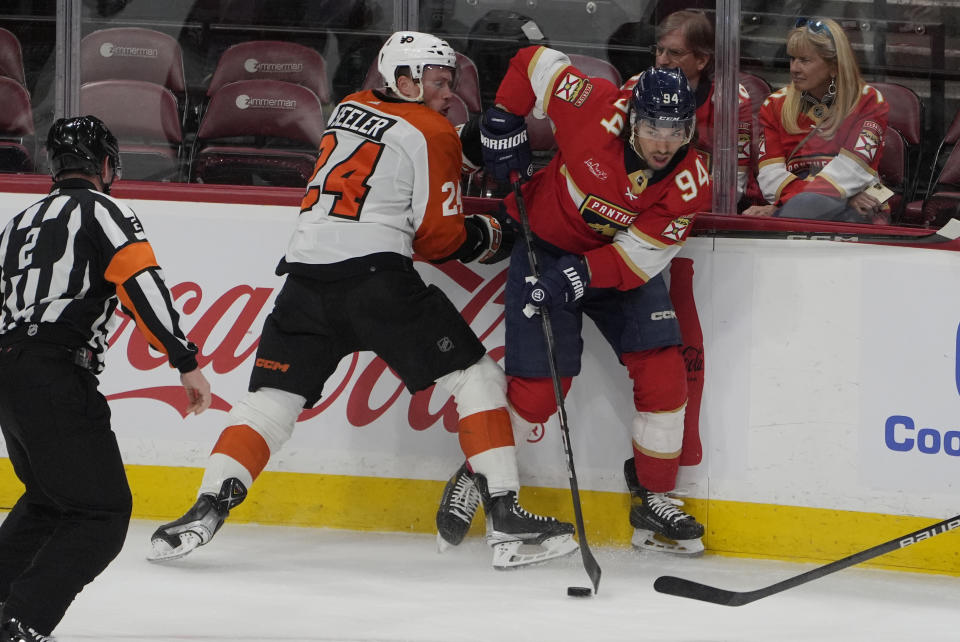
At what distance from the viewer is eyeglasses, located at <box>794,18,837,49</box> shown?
11.0ft

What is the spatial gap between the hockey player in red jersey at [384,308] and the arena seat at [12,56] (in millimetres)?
1173

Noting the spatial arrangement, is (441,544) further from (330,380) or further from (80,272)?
(80,272)

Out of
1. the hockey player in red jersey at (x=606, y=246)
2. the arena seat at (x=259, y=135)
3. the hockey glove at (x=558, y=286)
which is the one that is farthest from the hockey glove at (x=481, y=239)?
the arena seat at (x=259, y=135)

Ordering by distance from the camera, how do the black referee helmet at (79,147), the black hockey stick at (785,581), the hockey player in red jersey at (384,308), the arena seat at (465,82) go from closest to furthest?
1. the black referee helmet at (79,147)
2. the black hockey stick at (785,581)
3. the hockey player in red jersey at (384,308)
4. the arena seat at (465,82)

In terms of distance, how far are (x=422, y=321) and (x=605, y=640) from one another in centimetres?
94

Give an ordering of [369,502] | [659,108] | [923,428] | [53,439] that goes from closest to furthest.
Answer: [53,439]
[659,108]
[923,428]
[369,502]

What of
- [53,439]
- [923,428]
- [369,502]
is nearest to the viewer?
[53,439]

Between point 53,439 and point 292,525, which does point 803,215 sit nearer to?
point 292,525

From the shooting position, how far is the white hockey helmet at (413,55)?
313 centimetres

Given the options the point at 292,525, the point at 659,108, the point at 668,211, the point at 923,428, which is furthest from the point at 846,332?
the point at 292,525

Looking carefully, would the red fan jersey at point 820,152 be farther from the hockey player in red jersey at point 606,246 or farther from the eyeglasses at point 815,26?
the hockey player in red jersey at point 606,246

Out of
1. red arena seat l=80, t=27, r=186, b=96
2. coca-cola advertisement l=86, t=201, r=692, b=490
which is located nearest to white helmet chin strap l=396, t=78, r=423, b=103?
coca-cola advertisement l=86, t=201, r=692, b=490

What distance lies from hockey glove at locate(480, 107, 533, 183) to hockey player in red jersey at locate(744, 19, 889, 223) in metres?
0.69

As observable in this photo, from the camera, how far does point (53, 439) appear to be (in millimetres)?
2236
